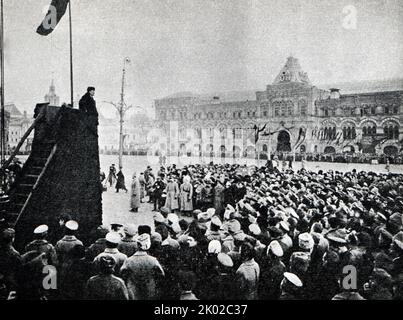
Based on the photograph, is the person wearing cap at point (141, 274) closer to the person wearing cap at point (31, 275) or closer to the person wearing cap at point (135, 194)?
the person wearing cap at point (31, 275)

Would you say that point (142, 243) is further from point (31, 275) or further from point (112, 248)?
point (31, 275)

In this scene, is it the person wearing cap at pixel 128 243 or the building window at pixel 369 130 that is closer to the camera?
the person wearing cap at pixel 128 243

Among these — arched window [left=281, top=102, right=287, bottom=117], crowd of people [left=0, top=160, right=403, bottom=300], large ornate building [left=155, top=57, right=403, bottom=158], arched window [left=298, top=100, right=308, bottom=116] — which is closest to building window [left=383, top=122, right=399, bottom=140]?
large ornate building [left=155, top=57, right=403, bottom=158]

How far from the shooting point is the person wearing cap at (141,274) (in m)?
3.67

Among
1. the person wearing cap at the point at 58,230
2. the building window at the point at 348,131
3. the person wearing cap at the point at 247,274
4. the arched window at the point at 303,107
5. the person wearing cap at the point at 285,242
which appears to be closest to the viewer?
the person wearing cap at the point at 247,274

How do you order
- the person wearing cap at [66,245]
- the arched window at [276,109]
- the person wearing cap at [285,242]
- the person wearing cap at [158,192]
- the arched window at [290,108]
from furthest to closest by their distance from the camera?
the arched window at [276,109] < the arched window at [290,108] < the person wearing cap at [158,192] < the person wearing cap at [285,242] < the person wearing cap at [66,245]

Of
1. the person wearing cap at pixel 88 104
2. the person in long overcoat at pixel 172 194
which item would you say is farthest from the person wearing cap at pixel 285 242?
the person in long overcoat at pixel 172 194

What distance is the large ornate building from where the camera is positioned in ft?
117

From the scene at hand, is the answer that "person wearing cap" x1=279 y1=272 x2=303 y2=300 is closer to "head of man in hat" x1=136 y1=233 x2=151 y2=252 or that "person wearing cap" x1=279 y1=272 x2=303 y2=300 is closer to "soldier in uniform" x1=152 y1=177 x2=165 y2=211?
"head of man in hat" x1=136 y1=233 x2=151 y2=252

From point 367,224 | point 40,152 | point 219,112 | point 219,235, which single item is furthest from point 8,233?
point 219,112

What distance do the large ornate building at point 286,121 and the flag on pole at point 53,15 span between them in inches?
1239

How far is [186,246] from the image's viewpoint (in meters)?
4.45

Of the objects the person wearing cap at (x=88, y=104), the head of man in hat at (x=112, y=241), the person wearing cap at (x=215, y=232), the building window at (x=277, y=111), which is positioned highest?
the building window at (x=277, y=111)

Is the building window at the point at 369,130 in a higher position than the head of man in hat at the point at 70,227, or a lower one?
higher
